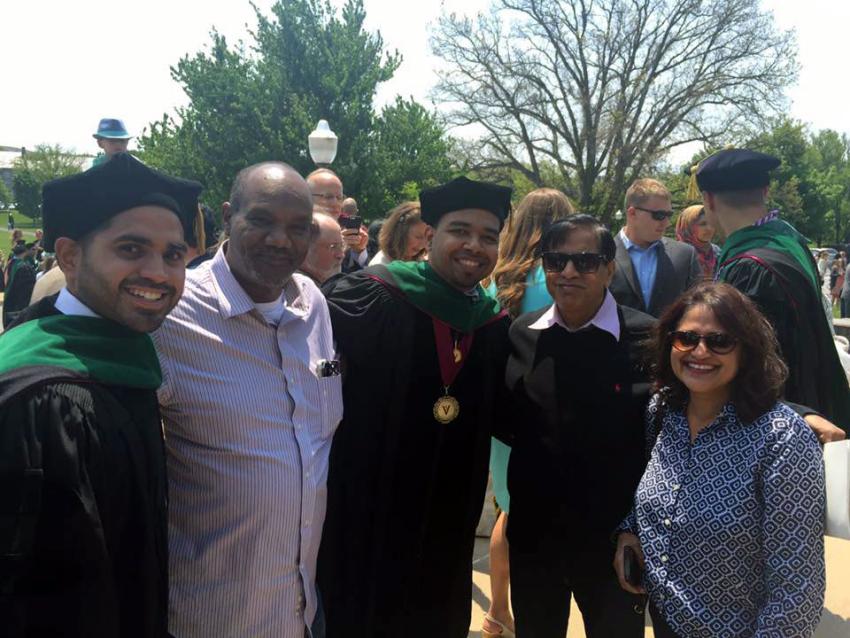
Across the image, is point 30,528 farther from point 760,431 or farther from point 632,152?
point 632,152

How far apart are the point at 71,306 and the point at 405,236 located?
3442mm

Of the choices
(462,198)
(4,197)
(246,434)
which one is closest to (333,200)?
(462,198)

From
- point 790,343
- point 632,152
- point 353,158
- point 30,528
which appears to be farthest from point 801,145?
point 30,528

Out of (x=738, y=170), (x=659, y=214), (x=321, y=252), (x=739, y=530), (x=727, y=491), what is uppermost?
(x=738, y=170)

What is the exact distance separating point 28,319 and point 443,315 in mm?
1480

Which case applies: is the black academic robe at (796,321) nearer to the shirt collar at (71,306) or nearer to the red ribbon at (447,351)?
the red ribbon at (447,351)

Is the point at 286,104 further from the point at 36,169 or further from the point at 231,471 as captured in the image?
the point at 36,169

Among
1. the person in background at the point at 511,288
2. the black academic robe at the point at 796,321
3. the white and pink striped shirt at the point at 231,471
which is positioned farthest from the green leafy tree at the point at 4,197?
the black academic robe at the point at 796,321

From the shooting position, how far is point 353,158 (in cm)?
2373

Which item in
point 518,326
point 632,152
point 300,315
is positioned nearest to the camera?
point 300,315

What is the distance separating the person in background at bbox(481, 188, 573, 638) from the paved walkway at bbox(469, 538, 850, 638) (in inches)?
8.6

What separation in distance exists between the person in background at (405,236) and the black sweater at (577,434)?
2.37 m

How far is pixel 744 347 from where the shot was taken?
220 centimetres

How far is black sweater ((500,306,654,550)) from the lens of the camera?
2.60 metres
